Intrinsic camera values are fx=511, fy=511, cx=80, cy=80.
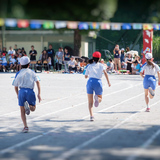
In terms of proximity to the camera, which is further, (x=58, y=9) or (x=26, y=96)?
(x=26, y=96)

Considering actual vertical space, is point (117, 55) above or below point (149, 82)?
above

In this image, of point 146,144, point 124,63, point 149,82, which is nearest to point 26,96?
point 146,144

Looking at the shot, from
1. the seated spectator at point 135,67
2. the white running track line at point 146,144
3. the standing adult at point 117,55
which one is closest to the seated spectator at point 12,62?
the standing adult at point 117,55

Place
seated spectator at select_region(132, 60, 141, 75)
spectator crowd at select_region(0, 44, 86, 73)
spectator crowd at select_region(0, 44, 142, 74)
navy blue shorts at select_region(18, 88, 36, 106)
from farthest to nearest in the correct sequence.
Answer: spectator crowd at select_region(0, 44, 86, 73) → spectator crowd at select_region(0, 44, 142, 74) → seated spectator at select_region(132, 60, 141, 75) → navy blue shorts at select_region(18, 88, 36, 106)

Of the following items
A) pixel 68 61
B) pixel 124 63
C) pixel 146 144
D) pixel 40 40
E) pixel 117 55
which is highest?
pixel 40 40

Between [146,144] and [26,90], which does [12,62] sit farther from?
[146,144]

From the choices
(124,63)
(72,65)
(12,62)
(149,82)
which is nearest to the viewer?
(149,82)

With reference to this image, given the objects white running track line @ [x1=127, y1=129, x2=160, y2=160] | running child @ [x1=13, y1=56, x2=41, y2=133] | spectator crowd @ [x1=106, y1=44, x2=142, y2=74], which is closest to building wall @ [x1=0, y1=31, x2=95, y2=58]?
spectator crowd @ [x1=106, y1=44, x2=142, y2=74]

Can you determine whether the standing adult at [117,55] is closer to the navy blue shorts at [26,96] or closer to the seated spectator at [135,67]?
the seated spectator at [135,67]

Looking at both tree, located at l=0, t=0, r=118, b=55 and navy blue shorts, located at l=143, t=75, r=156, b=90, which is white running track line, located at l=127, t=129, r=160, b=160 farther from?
navy blue shorts, located at l=143, t=75, r=156, b=90

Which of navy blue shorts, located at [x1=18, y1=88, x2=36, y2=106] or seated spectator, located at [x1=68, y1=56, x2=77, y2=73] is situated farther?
seated spectator, located at [x1=68, y1=56, x2=77, y2=73]

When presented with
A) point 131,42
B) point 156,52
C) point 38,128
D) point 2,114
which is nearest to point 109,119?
point 38,128

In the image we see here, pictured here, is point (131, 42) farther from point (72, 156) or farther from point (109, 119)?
point (72, 156)

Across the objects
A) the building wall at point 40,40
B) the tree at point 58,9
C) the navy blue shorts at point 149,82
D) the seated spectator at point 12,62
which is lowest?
the navy blue shorts at point 149,82
